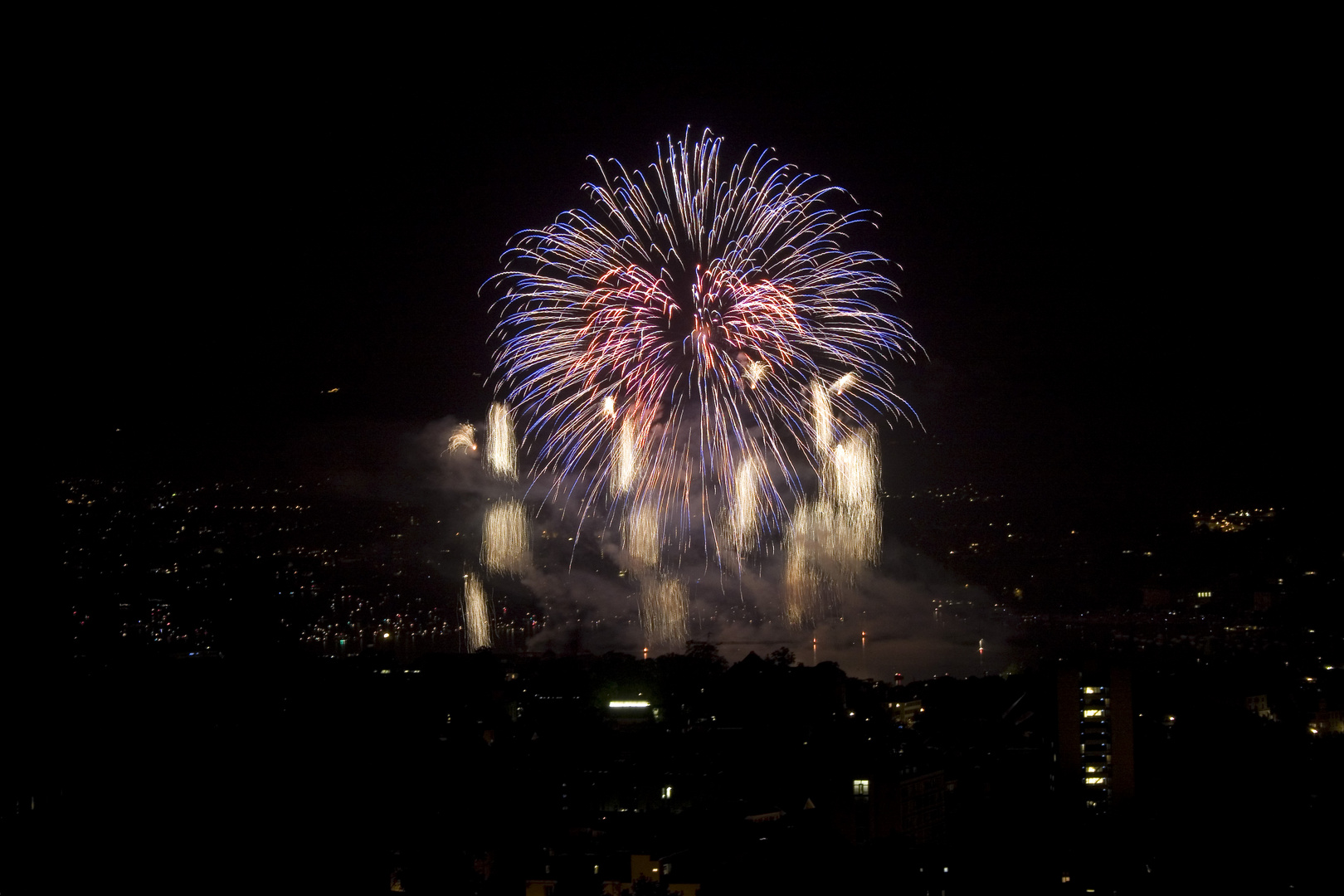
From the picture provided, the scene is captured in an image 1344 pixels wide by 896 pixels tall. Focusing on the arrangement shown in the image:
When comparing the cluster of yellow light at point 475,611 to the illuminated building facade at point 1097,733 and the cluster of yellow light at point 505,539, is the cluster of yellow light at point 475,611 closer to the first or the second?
the cluster of yellow light at point 505,539

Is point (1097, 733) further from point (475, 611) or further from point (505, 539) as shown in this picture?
point (475, 611)

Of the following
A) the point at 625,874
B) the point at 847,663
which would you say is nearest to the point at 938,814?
the point at 625,874

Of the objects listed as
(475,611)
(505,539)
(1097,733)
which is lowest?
(1097,733)

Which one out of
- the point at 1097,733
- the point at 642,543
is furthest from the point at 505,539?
the point at 1097,733

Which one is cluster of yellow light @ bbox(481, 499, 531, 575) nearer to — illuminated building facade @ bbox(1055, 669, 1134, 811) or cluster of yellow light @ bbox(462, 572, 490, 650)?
cluster of yellow light @ bbox(462, 572, 490, 650)

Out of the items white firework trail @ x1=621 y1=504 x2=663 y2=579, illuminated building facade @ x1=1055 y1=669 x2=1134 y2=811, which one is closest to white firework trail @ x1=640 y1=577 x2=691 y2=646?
white firework trail @ x1=621 y1=504 x2=663 y2=579

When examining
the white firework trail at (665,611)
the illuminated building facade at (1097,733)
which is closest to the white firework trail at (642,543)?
the white firework trail at (665,611)
